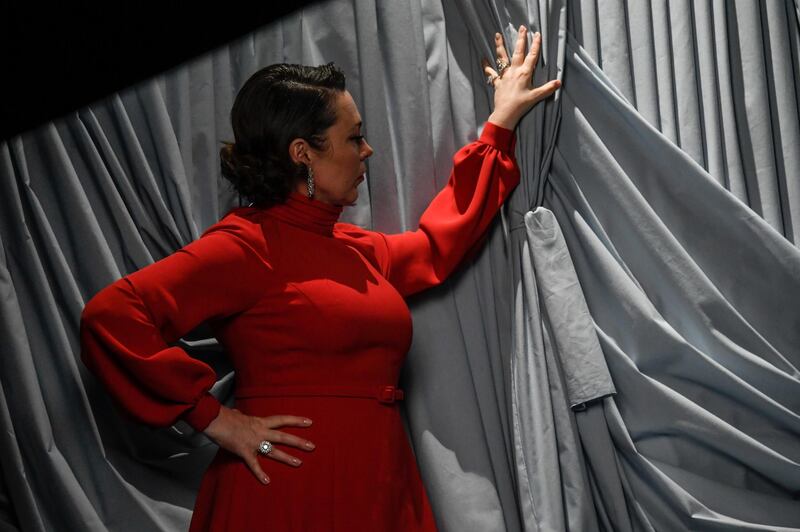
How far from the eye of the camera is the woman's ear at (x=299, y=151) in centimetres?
198

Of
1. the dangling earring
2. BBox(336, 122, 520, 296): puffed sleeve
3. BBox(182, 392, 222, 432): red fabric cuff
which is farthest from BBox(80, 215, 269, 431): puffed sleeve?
BBox(336, 122, 520, 296): puffed sleeve

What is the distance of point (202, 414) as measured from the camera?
1.82 meters

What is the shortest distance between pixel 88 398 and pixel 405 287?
2.71 feet

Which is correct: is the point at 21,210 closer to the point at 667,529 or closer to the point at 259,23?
the point at 259,23

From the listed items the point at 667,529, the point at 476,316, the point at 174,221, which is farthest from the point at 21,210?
the point at 667,529

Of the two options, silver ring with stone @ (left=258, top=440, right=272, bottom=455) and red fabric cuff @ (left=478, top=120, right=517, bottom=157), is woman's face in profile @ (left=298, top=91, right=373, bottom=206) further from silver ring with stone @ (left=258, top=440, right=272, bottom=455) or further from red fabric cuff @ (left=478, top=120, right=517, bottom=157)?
silver ring with stone @ (left=258, top=440, right=272, bottom=455)

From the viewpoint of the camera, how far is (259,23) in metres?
2.48

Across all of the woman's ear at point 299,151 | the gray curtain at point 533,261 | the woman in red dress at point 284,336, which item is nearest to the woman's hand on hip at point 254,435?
the woman in red dress at point 284,336

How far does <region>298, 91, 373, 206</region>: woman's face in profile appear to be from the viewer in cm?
200

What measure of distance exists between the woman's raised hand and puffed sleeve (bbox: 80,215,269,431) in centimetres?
73

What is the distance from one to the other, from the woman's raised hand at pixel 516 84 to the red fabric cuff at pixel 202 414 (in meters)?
0.94

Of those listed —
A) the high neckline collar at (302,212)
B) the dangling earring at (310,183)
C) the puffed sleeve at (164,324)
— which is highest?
the dangling earring at (310,183)

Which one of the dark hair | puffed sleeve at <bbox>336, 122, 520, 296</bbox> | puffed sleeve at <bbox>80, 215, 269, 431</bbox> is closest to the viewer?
puffed sleeve at <bbox>80, 215, 269, 431</bbox>

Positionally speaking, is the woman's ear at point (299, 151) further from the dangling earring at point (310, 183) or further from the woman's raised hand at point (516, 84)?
the woman's raised hand at point (516, 84)
